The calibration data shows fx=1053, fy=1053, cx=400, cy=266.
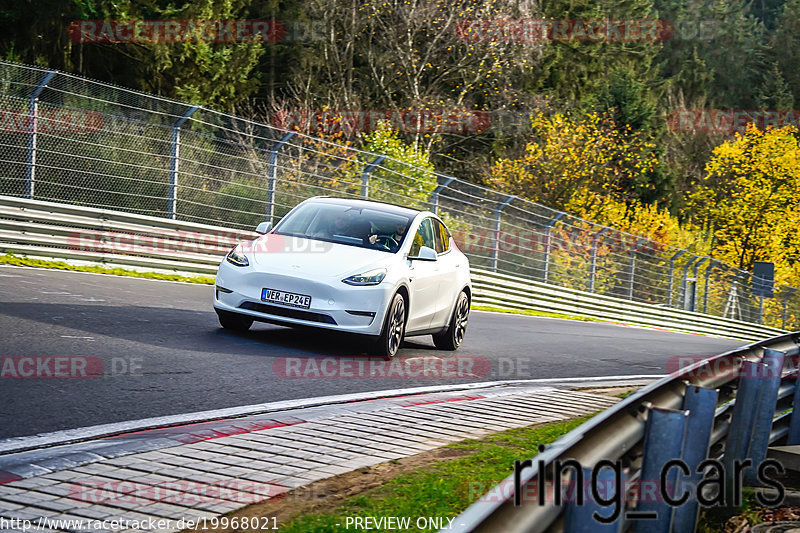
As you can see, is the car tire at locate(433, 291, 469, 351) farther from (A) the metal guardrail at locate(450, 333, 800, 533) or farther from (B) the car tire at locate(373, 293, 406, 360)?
(A) the metal guardrail at locate(450, 333, 800, 533)

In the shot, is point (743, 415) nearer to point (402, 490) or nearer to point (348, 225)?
point (402, 490)

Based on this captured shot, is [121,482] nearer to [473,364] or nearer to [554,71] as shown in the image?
[473,364]

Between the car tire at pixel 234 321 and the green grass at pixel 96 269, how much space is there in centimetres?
604

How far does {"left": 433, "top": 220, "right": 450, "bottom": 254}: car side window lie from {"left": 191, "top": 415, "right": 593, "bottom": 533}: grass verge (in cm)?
626

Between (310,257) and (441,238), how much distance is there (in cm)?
254

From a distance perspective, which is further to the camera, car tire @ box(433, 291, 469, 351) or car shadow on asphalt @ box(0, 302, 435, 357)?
car tire @ box(433, 291, 469, 351)

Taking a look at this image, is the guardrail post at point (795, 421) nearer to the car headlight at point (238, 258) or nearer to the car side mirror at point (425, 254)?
the car side mirror at point (425, 254)

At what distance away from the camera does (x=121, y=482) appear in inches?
201

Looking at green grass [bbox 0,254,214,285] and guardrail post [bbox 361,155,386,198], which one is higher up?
guardrail post [bbox 361,155,386,198]

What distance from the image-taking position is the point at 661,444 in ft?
12.8

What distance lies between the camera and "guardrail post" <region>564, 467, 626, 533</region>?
3041 millimetres

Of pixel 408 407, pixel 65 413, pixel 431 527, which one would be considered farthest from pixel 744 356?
pixel 65 413

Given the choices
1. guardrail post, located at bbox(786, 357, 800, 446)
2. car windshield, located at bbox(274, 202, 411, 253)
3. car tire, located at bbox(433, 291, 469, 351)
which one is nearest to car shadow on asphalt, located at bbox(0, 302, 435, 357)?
car tire, located at bbox(433, 291, 469, 351)

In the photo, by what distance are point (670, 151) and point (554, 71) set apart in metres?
15.2
